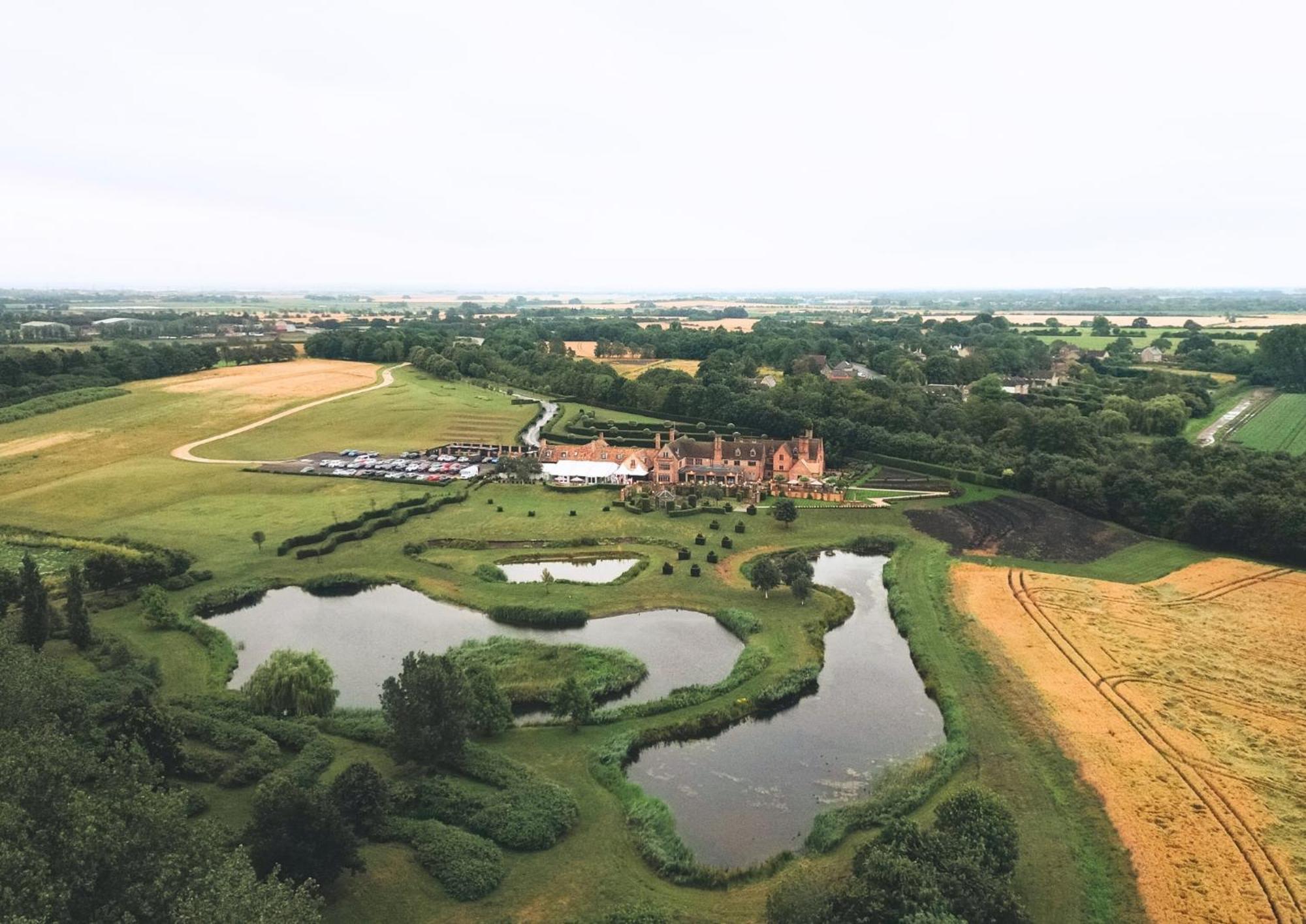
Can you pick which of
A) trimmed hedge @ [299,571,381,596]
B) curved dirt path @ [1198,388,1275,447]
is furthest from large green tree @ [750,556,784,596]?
curved dirt path @ [1198,388,1275,447]

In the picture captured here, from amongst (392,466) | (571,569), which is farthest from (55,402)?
(571,569)

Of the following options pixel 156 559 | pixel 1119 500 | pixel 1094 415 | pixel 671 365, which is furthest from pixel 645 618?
pixel 671 365

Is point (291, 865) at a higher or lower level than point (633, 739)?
higher

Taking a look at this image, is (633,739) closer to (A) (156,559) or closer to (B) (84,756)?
(B) (84,756)

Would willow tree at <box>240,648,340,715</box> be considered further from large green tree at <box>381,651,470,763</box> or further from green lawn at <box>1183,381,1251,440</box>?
green lawn at <box>1183,381,1251,440</box>

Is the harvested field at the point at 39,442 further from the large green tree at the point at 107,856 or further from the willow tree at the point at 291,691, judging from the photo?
the large green tree at the point at 107,856

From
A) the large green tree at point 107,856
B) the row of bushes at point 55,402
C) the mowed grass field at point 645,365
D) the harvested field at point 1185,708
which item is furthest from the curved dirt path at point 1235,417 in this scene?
the row of bushes at point 55,402

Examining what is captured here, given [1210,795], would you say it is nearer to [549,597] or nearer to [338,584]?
[549,597]
